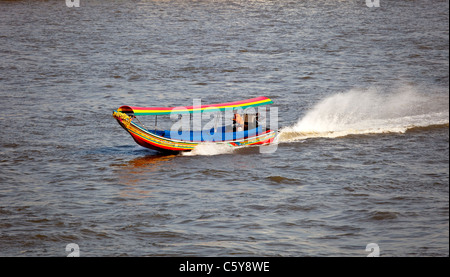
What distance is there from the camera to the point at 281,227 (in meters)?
15.1

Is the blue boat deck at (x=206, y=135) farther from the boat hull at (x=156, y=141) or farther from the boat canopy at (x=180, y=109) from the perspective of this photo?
the boat canopy at (x=180, y=109)

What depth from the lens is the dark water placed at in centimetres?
1473

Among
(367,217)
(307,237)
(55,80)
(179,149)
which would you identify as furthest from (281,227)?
(55,80)

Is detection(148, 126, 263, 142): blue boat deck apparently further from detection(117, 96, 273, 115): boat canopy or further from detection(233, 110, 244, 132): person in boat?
detection(117, 96, 273, 115): boat canopy

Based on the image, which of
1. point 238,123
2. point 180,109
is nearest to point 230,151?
point 238,123

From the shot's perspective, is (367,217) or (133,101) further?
(133,101)

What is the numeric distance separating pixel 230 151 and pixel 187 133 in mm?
1659

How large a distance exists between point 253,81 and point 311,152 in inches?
490

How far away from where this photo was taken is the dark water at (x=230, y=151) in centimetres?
1473

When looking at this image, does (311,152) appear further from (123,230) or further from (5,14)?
(5,14)

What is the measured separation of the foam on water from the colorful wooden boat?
185 cm

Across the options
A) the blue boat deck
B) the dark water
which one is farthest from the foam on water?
the blue boat deck

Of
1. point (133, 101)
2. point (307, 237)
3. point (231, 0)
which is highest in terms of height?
point (231, 0)

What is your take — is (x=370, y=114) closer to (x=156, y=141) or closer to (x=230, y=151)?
(x=230, y=151)
